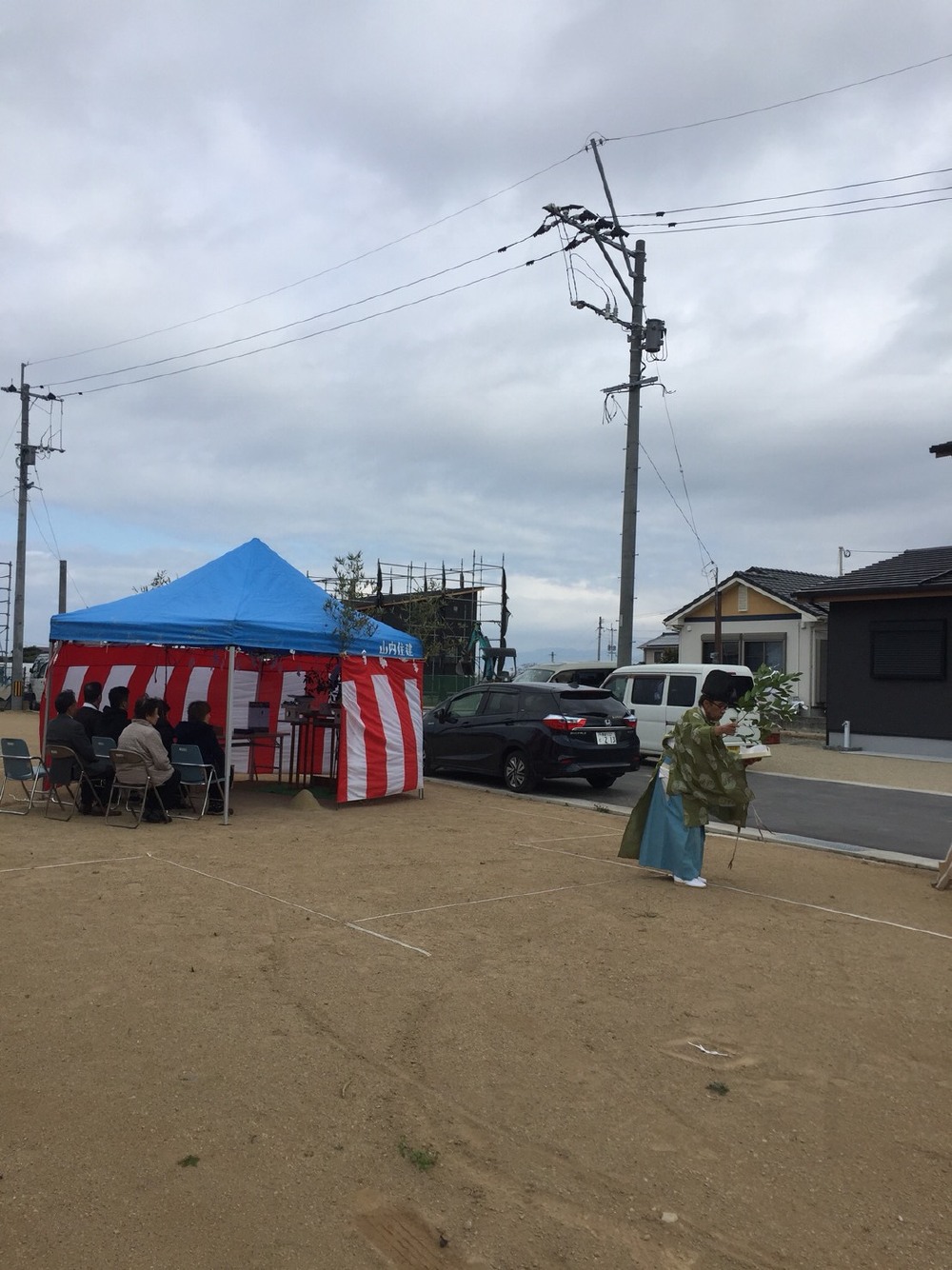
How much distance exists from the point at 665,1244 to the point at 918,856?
7.63 m

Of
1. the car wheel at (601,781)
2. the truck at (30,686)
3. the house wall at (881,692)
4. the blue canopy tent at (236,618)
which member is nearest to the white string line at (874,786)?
the car wheel at (601,781)

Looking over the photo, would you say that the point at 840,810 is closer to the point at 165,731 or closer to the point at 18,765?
the point at 165,731

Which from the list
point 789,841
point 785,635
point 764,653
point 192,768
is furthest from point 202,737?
point 764,653

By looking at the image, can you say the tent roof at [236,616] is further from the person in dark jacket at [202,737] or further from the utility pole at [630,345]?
the utility pole at [630,345]

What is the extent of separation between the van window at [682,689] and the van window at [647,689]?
0.19 metres

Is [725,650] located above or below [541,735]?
above

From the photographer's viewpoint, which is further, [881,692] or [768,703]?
[881,692]

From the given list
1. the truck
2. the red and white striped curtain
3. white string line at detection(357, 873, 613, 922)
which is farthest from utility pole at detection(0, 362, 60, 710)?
white string line at detection(357, 873, 613, 922)

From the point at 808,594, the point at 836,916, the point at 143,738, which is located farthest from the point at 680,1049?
the point at 808,594

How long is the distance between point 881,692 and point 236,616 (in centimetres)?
1524

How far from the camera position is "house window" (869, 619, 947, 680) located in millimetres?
20078

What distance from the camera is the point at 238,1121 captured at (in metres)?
3.62

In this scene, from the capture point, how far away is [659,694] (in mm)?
16797

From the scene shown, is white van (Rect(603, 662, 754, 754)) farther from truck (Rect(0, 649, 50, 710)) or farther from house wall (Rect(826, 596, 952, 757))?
truck (Rect(0, 649, 50, 710))
